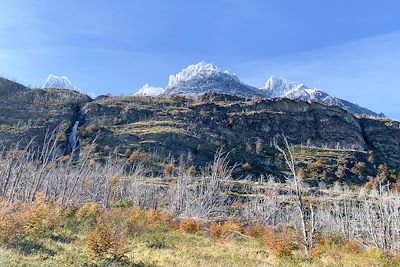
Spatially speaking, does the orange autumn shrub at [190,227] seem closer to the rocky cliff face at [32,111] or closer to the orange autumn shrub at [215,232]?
the orange autumn shrub at [215,232]

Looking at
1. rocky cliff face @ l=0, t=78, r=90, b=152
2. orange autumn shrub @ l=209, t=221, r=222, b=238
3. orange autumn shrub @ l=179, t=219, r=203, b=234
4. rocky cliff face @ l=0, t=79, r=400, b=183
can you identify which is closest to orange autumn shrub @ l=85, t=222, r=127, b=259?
orange autumn shrub @ l=209, t=221, r=222, b=238

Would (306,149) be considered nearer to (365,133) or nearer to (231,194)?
(365,133)

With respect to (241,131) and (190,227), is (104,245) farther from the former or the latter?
(241,131)

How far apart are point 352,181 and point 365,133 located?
58608 millimetres

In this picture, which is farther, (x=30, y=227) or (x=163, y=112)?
(x=163, y=112)

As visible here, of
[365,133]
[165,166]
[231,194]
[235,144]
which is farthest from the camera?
[365,133]

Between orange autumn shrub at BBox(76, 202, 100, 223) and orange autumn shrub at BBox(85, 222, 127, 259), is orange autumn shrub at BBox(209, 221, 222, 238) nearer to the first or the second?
orange autumn shrub at BBox(76, 202, 100, 223)

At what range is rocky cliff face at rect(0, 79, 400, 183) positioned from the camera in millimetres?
116000

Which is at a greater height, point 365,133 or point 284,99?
point 284,99

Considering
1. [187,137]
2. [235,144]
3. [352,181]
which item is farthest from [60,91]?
[352,181]

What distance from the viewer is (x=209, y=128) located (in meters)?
142

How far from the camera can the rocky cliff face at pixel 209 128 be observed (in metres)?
116

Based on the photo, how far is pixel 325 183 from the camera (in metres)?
122

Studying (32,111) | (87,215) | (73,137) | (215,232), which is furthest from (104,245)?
(32,111)
